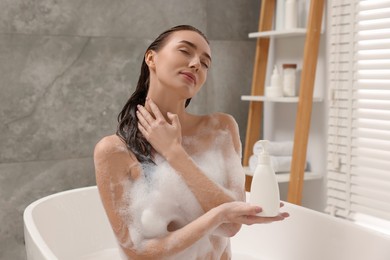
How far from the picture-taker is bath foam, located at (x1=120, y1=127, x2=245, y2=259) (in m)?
1.44

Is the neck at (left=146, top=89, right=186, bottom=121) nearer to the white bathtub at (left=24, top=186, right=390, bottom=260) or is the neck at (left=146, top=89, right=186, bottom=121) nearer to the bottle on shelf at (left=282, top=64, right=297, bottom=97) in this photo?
the white bathtub at (left=24, top=186, right=390, bottom=260)

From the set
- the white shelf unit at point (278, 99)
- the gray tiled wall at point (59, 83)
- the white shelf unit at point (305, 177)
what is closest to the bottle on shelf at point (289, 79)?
the white shelf unit at point (278, 99)

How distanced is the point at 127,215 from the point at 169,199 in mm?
142

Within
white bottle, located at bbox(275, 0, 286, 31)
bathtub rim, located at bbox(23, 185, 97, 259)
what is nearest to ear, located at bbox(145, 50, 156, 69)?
bathtub rim, located at bbox(23, 185, 97, 259)

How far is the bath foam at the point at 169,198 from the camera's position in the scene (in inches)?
56.7

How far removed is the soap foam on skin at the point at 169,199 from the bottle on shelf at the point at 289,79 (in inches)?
46.1

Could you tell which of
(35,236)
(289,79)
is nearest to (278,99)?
(289,79)

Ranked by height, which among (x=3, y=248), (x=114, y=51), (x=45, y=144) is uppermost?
(x=114, y=51)

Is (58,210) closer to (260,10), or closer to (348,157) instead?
(348,157)

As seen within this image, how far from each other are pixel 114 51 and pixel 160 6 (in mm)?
367

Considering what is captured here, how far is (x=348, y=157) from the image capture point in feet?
8.14

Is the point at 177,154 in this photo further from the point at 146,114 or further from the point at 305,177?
the point at 305,177

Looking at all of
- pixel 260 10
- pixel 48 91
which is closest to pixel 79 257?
pixel 48 91

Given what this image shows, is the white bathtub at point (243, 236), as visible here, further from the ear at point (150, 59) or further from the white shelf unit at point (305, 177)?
the ear at point (150, 59)
